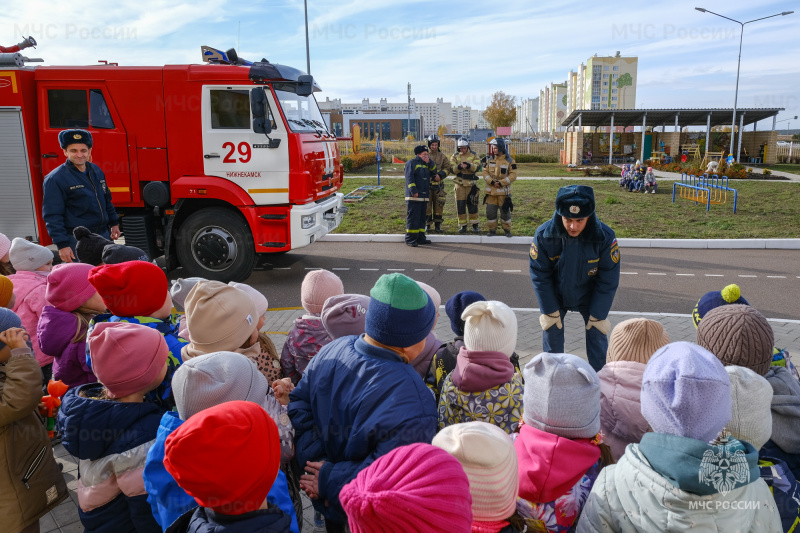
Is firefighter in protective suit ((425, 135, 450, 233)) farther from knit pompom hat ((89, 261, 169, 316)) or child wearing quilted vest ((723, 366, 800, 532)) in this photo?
child wearing quilted vest ((723, 366, 800, 532))

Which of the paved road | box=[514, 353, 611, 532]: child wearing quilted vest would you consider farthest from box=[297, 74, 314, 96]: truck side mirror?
box=[514, 353, 611, 532]: child wearing quilted vest

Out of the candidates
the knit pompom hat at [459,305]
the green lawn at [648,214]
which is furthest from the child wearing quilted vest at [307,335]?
the green lawn at [648,214]

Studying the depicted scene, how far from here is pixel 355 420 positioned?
7.13 ft

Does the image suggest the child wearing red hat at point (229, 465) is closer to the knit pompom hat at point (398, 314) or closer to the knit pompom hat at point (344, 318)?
the knit pompom hat at point (398, 314)

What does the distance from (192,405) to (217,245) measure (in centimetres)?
660

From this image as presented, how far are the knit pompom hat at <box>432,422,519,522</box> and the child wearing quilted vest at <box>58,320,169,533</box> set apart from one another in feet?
4.72

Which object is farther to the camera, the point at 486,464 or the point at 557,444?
the point at 557,444

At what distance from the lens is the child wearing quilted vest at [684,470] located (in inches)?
68.5

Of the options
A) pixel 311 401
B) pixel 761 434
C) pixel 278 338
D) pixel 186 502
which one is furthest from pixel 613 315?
pixel 186 502

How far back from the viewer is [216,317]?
279 centimetres

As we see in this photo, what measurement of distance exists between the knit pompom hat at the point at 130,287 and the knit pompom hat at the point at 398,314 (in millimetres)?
1531

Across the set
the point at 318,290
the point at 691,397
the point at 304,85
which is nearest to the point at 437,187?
the point at 304,85

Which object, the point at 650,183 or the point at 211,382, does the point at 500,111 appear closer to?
the point at 650,183

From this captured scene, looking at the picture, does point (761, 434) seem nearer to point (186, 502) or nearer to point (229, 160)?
point (186, 502)
